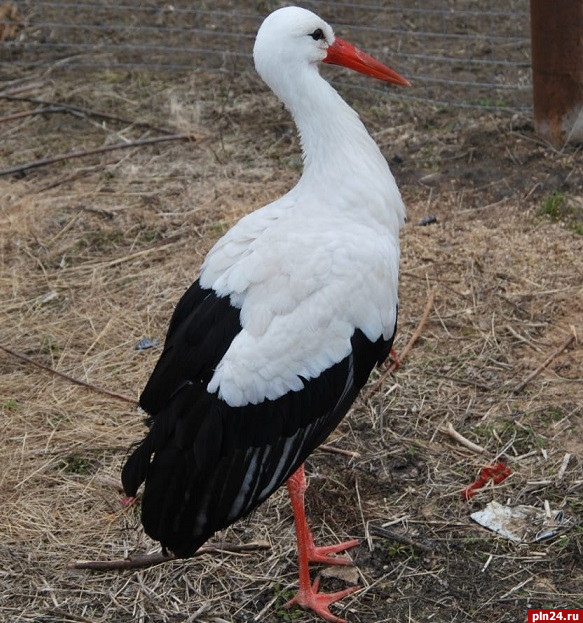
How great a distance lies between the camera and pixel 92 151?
718 centimetres

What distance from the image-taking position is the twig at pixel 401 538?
13.4 ft

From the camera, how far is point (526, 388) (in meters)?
4.86

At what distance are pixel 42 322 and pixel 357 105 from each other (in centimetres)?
303

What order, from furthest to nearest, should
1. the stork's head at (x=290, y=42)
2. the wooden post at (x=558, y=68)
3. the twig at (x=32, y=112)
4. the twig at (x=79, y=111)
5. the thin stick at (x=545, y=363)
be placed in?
1. the twig at (x=32, y=112)
2. the twig at (x=79, y=111)
3. the wooden post at (x=558, y=68)
4. the thin stick at (x=545, y=363)
5. the stork's head at (x=290, y=42)

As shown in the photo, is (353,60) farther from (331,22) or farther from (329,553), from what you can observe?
(331,22)

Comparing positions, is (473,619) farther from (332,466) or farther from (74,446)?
(74,446)

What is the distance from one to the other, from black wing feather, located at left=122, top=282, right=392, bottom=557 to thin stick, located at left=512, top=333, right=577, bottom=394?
1.31 meters

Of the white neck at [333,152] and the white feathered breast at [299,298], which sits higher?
the white neck at [333,152]

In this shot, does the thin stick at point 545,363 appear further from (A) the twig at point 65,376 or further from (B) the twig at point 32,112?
(B) the twig at point 32,112

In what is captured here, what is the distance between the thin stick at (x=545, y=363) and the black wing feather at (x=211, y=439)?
1.31 metres

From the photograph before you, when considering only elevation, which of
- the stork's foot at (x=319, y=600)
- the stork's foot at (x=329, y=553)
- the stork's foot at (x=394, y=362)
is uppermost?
the stork's foot at (x=394, y=362)

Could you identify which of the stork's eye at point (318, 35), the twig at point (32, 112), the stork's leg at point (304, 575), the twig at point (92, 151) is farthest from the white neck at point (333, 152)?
the twig at point (32, 112)

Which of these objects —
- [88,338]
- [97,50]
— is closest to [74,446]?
[88,338]

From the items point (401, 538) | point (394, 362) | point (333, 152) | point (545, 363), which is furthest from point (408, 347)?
point (333, 152)
